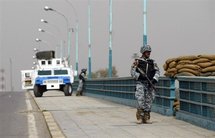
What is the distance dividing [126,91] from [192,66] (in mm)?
8230

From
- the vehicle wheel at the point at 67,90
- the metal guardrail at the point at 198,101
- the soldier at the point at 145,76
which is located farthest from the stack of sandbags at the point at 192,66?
the vehicle wheel at the point at 67,90

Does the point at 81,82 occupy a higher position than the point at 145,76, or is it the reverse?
the point at 81,82

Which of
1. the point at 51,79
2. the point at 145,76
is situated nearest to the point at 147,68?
the point at 145,76

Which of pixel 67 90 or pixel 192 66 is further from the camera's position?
pixel 67 90

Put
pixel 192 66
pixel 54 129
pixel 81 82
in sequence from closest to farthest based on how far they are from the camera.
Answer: pixel 54 129, pixel 192 66, pixel 81 82

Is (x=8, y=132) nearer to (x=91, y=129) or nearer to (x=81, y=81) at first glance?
(x=91, y=129)

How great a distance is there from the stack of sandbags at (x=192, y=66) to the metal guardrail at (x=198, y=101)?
2.40 ft

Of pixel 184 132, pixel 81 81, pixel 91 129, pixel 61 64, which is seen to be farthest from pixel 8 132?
pixel 61 64

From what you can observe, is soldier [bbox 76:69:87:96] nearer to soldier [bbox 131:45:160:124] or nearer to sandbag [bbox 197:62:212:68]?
sandbag [bbox 197:62:212:68]

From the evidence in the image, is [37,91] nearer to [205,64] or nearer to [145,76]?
[205,64]

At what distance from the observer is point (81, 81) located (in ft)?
138

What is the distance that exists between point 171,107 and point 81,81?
85.6 ft

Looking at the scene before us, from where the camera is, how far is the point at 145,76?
13.9m

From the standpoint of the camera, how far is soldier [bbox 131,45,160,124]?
45.7 ft
